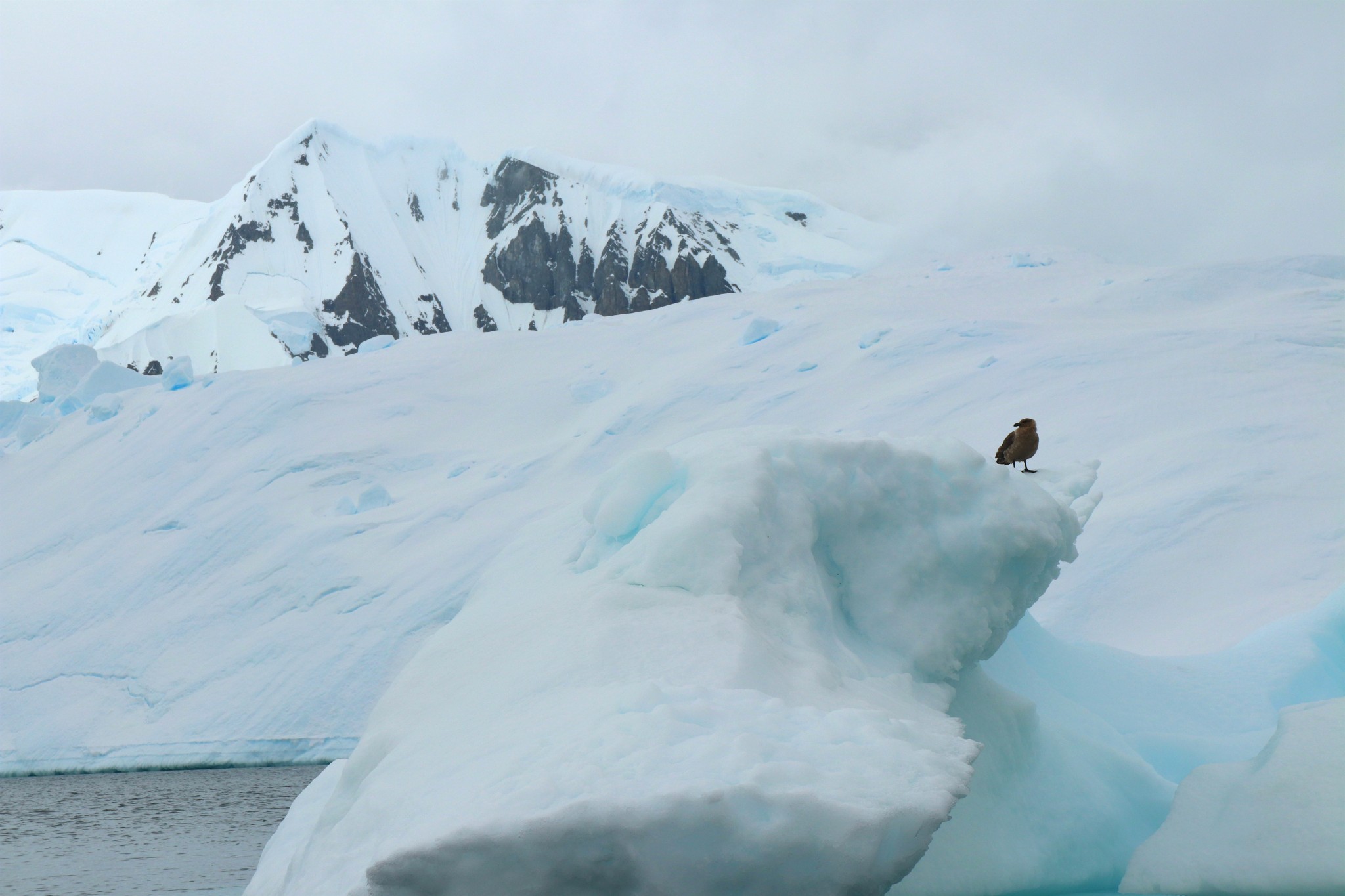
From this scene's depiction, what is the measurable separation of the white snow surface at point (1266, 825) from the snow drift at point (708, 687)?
989 millimetres

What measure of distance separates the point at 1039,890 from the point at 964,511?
59.2 inches

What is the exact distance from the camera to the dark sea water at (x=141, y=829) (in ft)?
19.9

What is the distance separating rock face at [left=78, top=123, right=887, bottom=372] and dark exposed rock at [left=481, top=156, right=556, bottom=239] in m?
0.15

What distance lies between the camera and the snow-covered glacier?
60.8 m

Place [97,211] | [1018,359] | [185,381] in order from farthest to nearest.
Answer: [97,211], [185,381], [1018,359]

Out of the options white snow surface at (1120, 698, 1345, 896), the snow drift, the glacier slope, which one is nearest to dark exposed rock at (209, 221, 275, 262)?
the glacier slope

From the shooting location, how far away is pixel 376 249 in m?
86.8

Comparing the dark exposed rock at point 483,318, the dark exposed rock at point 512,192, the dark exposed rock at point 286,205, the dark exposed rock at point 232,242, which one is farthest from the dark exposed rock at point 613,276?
the dark exposed rock at point 232,242

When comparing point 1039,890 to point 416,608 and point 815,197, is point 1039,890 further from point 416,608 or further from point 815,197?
point 815,197

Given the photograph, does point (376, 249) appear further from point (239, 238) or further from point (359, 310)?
point (239, 238)

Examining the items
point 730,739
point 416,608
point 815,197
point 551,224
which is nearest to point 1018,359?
point 416,608

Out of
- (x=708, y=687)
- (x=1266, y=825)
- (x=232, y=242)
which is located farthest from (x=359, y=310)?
(x=708, y=687)

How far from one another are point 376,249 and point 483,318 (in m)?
11.1

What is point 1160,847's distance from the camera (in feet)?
12.5
